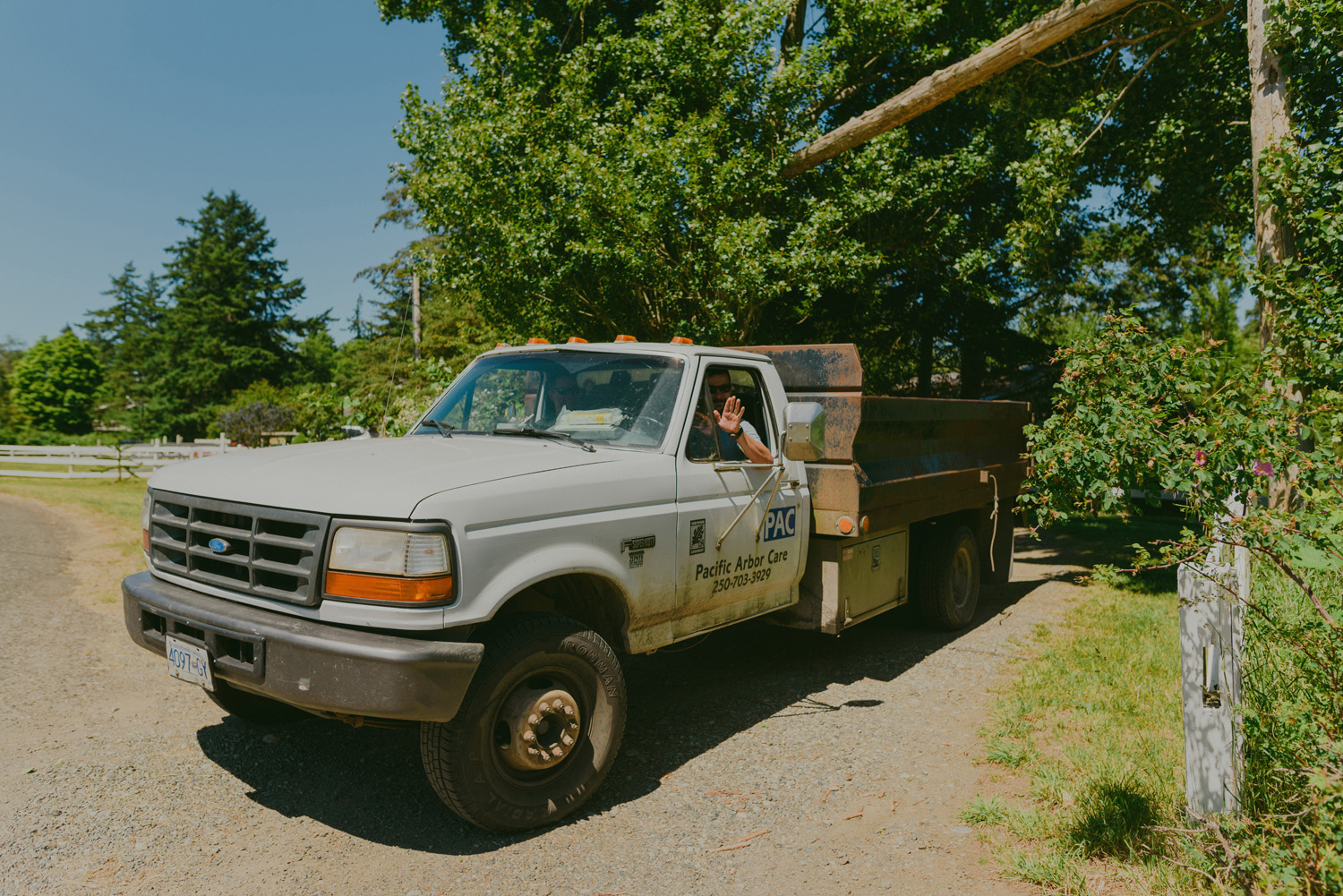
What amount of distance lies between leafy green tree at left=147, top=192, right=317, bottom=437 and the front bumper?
58.6m

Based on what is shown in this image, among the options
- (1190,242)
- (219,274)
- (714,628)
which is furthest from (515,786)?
(219,274)

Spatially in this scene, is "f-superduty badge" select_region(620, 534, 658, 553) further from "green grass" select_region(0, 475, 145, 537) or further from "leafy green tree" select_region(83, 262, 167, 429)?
"leafy green tree" select_region(83, 262, 167, 429)

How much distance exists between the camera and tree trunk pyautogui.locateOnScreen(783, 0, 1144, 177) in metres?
10.4

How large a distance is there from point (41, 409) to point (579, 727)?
76.5 m

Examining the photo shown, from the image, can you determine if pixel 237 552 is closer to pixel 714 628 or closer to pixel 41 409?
pixel 714 628

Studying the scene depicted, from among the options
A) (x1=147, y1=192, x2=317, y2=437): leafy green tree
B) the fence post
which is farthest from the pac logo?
(x1=147, y1=192, x2=317, y2=437): leafy green tree

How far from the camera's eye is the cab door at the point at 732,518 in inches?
180

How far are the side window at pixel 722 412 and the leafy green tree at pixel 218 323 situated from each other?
190 feet

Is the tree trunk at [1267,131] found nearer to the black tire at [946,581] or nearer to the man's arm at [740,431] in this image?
the black tire at [946,581]

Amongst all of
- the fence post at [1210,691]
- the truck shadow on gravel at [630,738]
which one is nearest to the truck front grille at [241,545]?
the truck shadow on gravel at [630,738]

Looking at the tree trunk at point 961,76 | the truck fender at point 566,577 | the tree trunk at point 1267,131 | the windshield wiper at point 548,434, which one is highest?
the tree trunk at point 961,76

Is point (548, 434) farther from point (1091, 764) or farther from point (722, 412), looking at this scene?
point (1091, 764)

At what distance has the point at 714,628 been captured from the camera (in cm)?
488

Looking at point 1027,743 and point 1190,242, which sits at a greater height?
point 1190,242
